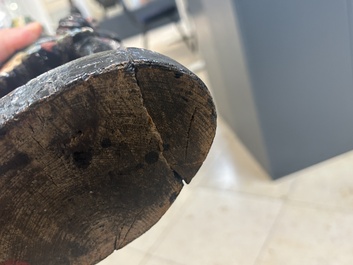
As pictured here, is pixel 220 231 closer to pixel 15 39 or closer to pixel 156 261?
→ pixel 156 261

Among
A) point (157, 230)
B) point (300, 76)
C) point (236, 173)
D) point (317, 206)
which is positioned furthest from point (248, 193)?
point (300, 76)

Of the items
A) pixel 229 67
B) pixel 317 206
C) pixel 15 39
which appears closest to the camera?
pixel 15 39

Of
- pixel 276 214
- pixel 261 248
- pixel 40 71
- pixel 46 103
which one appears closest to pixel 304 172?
pixel 276 214

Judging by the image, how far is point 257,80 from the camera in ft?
4.42

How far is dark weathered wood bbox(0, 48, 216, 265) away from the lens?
45 centimetres

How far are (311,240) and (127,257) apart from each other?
66 cm

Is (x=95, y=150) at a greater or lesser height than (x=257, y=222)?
greater

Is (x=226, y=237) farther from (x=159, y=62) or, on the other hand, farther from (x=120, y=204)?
(x=159, y=62)

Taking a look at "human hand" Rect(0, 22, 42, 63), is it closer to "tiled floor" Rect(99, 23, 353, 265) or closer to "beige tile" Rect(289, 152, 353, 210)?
"tiled floor" Rect(99, 23, 353, 265)

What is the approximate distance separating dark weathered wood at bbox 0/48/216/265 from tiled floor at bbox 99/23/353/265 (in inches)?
27.9

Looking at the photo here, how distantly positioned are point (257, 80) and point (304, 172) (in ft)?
1.48

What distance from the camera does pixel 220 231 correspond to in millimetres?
1364

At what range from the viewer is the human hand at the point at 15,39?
1.15 m

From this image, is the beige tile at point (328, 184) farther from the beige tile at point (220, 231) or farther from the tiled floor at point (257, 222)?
the beige tile at point (220, 231)
